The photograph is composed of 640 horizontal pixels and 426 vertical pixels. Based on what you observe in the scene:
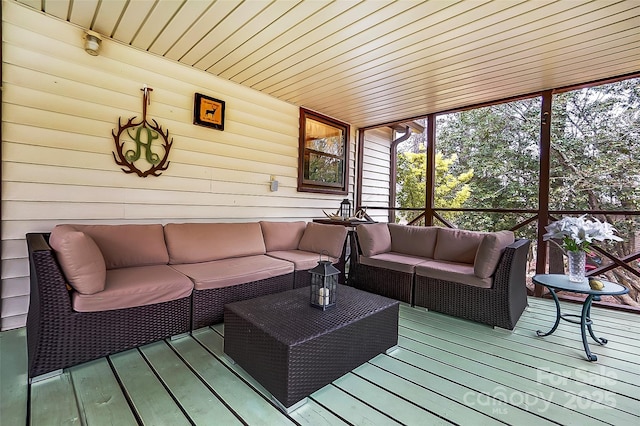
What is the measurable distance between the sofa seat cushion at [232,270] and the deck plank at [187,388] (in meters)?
0.51

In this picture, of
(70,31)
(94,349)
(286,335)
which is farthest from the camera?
(70,31)

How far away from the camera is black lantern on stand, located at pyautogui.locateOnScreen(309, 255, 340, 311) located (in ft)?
6.29

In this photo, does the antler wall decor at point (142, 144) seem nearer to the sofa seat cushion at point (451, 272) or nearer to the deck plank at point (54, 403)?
the deck plank at point (54, 403)

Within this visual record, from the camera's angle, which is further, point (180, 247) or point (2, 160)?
point (180, 247)

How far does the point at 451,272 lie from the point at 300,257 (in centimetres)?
157

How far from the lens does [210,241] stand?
2.95m

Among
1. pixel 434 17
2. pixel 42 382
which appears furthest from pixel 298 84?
pixel 42 382

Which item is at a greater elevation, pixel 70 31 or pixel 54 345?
pixel 70 31

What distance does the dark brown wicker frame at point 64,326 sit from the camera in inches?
64.6

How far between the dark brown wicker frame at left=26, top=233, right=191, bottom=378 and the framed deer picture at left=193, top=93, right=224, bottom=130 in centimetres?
185

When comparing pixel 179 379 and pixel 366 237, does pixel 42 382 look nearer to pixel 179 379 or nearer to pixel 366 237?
pixel 179 379

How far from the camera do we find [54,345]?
167 cm

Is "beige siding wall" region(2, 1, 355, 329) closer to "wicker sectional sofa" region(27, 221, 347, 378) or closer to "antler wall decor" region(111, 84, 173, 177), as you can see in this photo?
"antler wall decor" region(111, 84, 173, 177)

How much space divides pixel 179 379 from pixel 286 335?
746 millimetres
